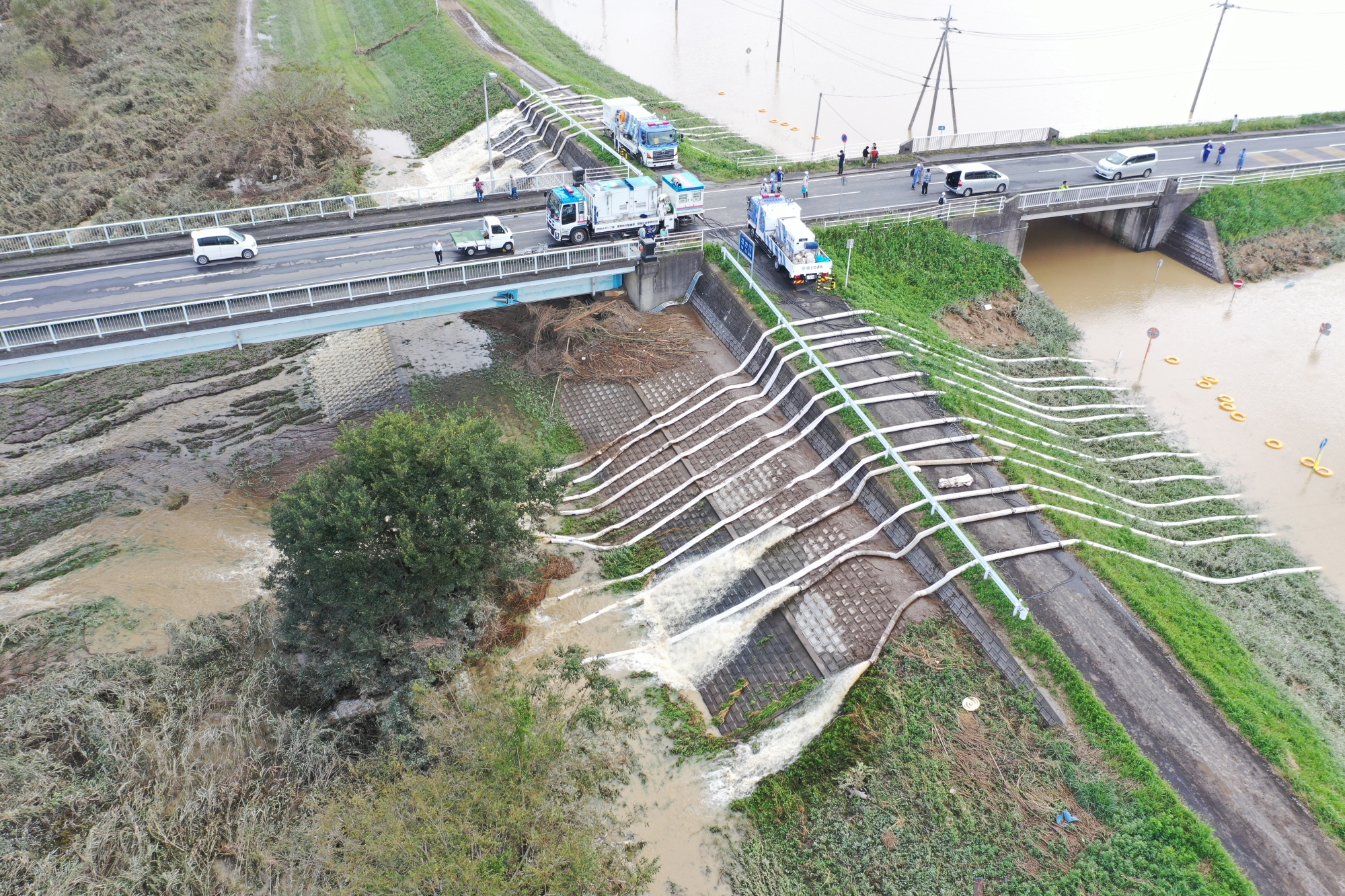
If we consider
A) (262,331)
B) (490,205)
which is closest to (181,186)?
(490,205)

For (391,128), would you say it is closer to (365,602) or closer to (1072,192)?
(1072,192)

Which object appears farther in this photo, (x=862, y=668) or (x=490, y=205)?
(x=490, y=205)

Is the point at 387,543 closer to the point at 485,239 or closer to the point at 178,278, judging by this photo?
the point at 485,239

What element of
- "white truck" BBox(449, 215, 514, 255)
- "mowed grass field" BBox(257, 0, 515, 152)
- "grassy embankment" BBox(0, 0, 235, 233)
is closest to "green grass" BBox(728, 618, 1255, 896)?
"white truck" BBox(449, 215, 514, 255)

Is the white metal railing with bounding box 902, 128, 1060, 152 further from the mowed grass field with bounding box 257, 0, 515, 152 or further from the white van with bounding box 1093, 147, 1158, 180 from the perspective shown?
the mowed grass field with bounding box 257, 0, 515, 152

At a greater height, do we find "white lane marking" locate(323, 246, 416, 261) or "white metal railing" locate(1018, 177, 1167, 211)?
"white metal railing" locate(1018, 177, 1167, 211)

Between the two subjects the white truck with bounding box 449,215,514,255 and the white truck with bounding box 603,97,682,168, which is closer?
the white truck with bounding box 449,215,514,255
